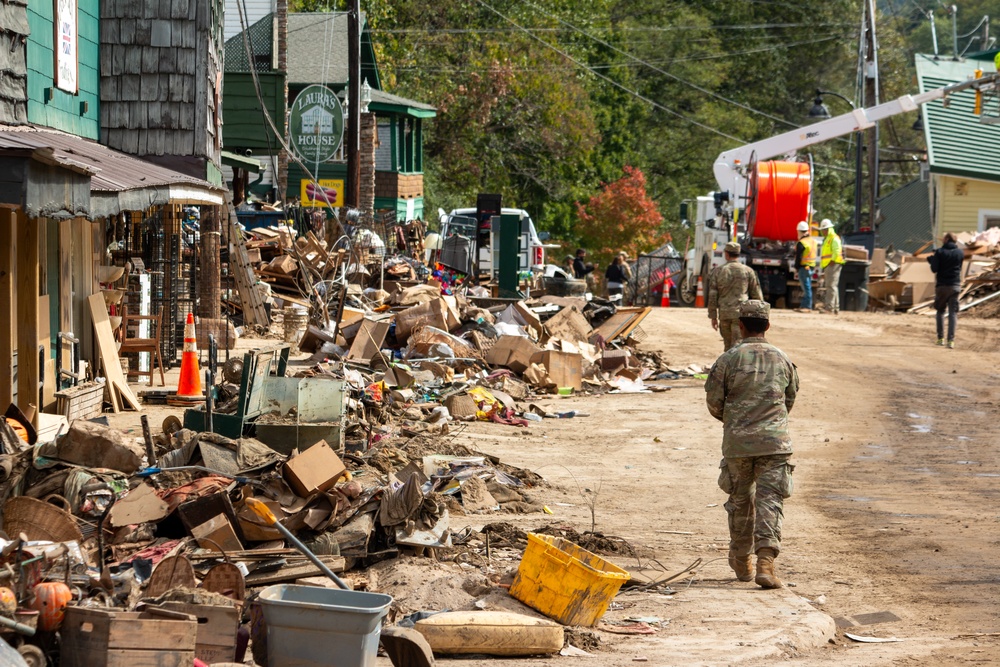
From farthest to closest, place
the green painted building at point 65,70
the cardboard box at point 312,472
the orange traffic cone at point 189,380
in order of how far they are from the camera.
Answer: the orange traffic cone at point 189,380, the green painted building at point 65,70, the cardboard box at point 312,472

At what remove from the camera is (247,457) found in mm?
9094

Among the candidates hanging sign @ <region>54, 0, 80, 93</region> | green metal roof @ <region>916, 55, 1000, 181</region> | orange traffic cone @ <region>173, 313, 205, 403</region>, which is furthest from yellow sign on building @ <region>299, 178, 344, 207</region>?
green metal roof @ <region>916, 55, 1000, 181</region>

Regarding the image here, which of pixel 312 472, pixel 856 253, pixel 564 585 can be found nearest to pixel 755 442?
pixel 564 585

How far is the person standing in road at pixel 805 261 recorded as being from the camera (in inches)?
1035

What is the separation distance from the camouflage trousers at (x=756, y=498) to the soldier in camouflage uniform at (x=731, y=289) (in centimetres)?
790

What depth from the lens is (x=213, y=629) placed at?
5.82m

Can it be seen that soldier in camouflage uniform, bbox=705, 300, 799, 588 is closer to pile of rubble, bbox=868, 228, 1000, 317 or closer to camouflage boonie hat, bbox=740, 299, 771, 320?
camouflage boonie hat, bbox=740, 299, 771, 320

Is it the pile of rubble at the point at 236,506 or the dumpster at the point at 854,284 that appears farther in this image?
the dumpster at the point at 854,284

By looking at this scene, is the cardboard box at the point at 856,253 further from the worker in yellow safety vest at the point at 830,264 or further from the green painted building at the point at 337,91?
the green painted building at the point at 337,91

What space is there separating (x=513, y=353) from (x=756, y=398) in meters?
9.21

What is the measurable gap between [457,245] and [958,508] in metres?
17.2

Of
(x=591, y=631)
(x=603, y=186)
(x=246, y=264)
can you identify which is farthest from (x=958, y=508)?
(x=603, y=186)

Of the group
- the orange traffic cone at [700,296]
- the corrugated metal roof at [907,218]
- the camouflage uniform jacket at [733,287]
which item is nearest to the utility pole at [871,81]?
the orange traffic cone at [700,296]

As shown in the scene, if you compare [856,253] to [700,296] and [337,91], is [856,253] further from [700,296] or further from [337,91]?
[337,91]
